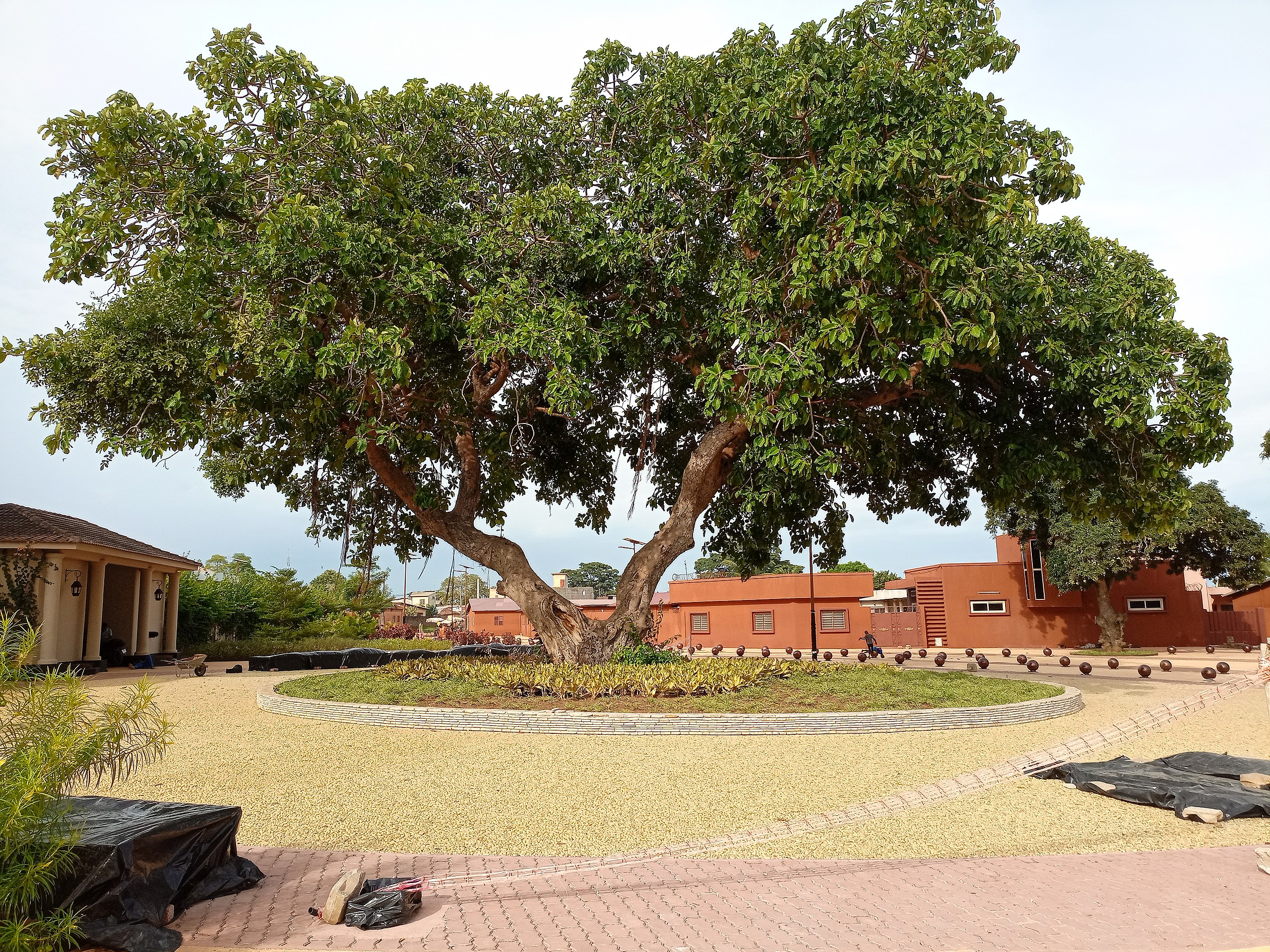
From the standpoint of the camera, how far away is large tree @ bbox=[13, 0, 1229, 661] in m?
13.0

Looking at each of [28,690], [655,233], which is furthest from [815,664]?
[28,690]

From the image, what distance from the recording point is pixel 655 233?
48.2 feet

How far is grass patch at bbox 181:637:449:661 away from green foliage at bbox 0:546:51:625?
8.67 m

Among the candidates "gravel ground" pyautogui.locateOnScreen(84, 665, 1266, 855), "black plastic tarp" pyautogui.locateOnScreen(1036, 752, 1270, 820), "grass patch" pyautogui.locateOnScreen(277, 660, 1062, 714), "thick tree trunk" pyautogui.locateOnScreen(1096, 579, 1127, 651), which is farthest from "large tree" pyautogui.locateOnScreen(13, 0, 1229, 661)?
"thick tree trunk" pyautogui.locateOnScreen(1096, 579, 1127, 651)

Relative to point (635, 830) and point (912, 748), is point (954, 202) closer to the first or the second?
point (912, 748)

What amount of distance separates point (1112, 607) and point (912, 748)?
30.0m

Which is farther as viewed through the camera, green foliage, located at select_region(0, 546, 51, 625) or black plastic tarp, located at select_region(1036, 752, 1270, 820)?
green foliage, located at select_region(0, 546, 51, 625)

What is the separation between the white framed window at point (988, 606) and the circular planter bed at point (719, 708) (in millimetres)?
24402

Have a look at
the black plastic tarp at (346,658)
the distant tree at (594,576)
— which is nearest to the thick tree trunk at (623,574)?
the black plastic tarp at (346,658)

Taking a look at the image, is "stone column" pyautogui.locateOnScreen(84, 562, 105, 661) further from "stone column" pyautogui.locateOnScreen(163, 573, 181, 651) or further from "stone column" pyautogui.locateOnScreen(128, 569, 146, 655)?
Result: "stone column" pyautogui.locateOnScreen(163, 573, 181, 651)

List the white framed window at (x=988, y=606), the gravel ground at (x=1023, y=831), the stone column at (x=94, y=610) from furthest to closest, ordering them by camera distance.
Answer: the white framed window at (x=988, y=606), the stone column at (x=94, y=610), the gravel ground at (x=1023, y=831)

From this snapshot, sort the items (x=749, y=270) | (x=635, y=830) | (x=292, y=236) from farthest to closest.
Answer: (x=749, y=270) → (x=292, y=236) → (x=635, y=830)

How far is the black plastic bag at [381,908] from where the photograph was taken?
183 inches

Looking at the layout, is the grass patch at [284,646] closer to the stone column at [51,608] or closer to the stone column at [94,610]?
the stone column at [94,610]
